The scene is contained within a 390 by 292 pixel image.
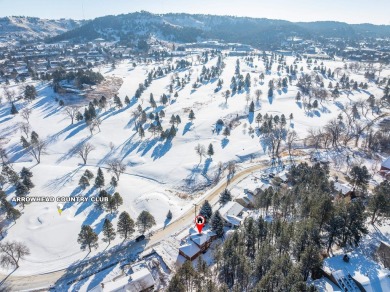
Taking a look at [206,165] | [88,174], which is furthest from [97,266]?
[206,165]

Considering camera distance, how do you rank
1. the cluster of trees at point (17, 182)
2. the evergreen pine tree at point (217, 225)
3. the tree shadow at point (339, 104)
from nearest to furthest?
the evergreen pine tree at point (217, 225), the cluster of trees at point (17, 182), the tree shadow at point (339, 104)

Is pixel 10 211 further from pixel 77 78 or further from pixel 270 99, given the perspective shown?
pixel 270 99

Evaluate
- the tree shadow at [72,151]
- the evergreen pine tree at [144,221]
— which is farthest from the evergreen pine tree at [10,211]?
the tree shadow at [72,151]

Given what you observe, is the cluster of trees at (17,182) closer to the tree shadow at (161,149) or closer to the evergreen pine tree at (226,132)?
the tree shadow at (161,149)

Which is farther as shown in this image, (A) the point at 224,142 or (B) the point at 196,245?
(A) the point at 224,142

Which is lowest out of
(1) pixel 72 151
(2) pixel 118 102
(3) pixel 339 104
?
(1) pixel 72 151

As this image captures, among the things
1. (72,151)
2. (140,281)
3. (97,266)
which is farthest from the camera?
(72,151)
